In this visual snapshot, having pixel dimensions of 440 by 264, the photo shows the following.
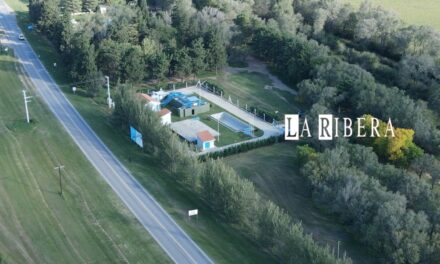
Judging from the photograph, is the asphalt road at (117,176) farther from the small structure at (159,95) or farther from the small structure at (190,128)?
the small structure at (159,95)

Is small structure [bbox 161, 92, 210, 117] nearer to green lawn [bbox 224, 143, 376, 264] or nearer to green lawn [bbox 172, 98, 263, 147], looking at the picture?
green lawn [bbox 172, 98, 263, 147]

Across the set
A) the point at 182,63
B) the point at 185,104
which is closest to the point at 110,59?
the point at 182,63

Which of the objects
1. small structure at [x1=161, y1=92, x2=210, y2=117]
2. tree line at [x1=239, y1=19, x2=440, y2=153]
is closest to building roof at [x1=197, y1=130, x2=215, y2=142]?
small structure at [x1=161, y1=92, x2=210, y2=117]

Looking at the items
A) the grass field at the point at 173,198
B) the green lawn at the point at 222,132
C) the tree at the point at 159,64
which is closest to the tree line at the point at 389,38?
the green lawn at the point at 222,132

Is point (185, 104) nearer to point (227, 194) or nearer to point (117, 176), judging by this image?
point (117, 176)

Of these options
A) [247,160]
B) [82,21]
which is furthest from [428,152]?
[82,21]

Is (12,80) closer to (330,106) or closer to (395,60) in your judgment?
(330,106)

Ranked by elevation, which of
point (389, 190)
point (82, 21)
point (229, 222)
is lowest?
point (229, 222)
